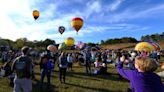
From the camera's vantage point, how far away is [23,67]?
8.28 m

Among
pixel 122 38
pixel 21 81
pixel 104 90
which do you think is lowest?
pixel 104 90

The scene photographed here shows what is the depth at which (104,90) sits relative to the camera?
46.4ft

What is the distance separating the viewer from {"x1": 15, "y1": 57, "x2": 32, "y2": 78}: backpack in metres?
8.25

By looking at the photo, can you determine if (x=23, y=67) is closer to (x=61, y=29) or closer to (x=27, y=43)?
(x=61, y=29)

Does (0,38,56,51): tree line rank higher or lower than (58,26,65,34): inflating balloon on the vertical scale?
higher

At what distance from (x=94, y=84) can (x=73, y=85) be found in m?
1.19

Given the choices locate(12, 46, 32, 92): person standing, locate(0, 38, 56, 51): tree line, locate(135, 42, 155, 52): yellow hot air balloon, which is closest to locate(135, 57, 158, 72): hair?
locate(12, 46, 32, 92): person standing

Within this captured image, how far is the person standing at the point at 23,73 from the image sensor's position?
323 inches

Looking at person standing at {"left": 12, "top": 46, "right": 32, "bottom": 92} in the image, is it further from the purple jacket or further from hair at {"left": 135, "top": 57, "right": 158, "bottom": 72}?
hair at {"left": 135, "top": 57, "right": 158, "bottom": 72}

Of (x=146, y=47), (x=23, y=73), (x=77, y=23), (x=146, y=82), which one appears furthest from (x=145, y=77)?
(x=77, y=23)

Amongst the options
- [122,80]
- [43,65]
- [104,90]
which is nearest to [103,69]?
[122,80]

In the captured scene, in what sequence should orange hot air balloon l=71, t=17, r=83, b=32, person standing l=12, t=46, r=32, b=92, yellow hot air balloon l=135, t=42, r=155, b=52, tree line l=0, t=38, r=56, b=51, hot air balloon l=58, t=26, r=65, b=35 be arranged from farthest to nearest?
1. tree line l=0, t=38, r=56, b=51
2. hot air balloon l=58, t=26, r=65, b=35
3. orange hot air balloon l=71, t=17, r=83, b=32
4. yellow hot air balloon l=135, t=42, r=155, b=52
5. person standing l=12, t=46, r=32, b=92

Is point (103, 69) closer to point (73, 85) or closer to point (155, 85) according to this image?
point (73, 85)

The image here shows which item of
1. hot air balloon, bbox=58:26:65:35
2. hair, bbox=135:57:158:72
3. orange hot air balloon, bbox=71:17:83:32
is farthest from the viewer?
hot air balloon, bbox=58:26:65:35
